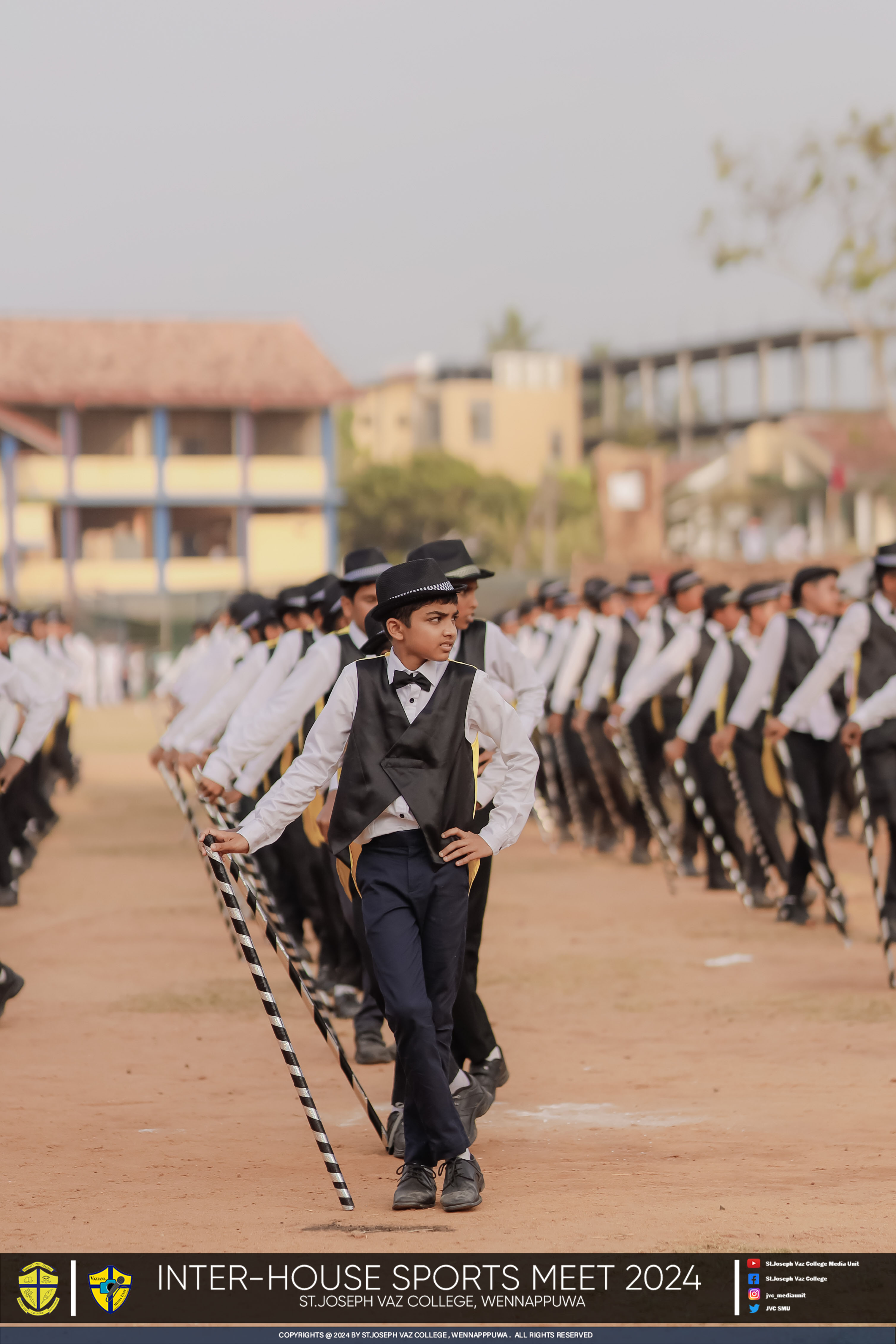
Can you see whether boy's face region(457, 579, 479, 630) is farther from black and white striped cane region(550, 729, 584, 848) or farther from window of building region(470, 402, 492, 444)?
window of building region(470, 402, 492, 444)

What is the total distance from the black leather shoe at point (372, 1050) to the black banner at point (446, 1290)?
3.11 m

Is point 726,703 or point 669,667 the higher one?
point 669,667

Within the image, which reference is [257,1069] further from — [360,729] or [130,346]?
[130,346]

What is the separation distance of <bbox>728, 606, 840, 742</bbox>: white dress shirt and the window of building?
6897 centimetres

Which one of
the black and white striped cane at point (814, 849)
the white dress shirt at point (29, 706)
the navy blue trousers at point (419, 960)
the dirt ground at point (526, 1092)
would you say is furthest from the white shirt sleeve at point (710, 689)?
the navy blue trousers at point (419, 960)

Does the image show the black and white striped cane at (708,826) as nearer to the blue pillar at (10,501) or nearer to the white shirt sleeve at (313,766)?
the white shirt sleeve at (313,766)

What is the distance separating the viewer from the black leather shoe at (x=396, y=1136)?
709 cm

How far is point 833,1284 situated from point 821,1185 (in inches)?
43.9

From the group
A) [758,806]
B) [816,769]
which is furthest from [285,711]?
[758,806]

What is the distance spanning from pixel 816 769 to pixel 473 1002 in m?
5.22

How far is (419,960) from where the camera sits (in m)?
6.46

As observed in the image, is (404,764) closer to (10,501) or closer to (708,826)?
(708,826)

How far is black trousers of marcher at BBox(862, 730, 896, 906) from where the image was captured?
10.3 metres

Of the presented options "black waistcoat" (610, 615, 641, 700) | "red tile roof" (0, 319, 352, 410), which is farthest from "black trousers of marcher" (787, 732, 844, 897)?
"red tile roof" (0, 319, 352, 410)
